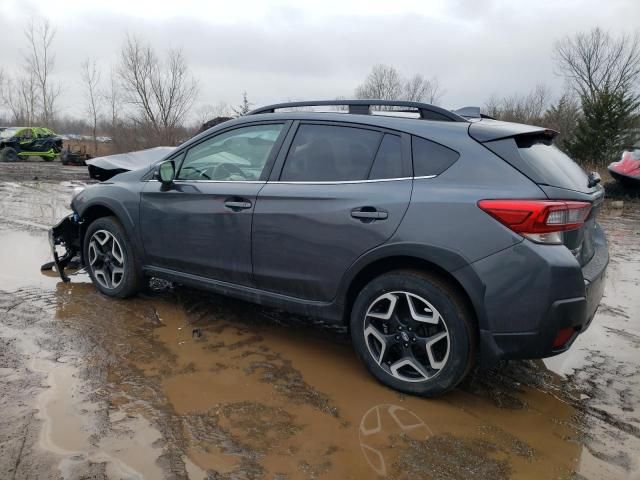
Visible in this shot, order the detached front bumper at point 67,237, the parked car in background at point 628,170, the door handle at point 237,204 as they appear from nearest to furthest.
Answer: the door handle at point 237,204 < the detached front bumper at point 67,237 < the parked car in background at point 628,170

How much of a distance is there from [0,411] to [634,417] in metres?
3.55

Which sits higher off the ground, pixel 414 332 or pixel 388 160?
pixel 388 160

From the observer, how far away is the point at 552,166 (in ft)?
9.66

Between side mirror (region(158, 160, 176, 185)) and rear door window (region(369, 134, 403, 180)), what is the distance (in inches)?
68.4

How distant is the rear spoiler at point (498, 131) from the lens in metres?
2.93

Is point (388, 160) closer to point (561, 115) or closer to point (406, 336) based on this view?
point (406, 336)

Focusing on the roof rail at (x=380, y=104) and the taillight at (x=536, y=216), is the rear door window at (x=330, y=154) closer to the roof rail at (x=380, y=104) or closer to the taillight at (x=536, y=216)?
Answer: the roof rail at (x=380, y=104)

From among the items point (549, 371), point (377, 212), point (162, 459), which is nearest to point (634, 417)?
point (549, 371)

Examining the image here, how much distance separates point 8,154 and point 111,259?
25218mm

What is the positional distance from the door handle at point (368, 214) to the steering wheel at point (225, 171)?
1.03 m

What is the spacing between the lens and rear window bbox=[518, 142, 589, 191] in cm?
282

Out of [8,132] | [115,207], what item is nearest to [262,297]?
[115,207]

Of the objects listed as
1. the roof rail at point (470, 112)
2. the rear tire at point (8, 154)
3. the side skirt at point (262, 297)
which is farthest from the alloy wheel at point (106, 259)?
the rear tire at point (8, 154)

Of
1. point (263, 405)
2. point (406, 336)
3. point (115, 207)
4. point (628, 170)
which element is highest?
point (628, 170)
